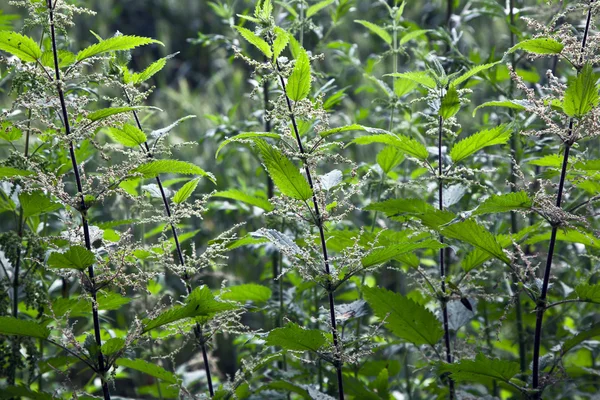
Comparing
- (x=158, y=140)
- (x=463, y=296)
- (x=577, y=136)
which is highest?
(x=158, y=140)

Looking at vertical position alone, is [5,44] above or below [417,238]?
above

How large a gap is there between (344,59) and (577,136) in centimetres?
131

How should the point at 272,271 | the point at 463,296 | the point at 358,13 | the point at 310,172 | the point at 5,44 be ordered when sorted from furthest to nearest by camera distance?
the point at 358,13
the point at 272,271
the point at 463,296
the point at 310,172
the point at 5,44

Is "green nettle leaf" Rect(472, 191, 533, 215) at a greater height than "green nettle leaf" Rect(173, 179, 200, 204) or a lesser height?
lesser

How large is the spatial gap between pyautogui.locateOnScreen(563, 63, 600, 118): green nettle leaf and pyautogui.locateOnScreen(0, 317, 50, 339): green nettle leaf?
1235 mm

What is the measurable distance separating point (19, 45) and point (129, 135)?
1.00ft

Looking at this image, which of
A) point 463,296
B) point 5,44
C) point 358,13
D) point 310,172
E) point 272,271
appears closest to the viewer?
point 5,44

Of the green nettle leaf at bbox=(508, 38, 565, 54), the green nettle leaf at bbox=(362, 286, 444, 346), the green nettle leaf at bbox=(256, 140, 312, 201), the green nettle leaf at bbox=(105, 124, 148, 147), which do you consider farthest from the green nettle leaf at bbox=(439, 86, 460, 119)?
the green nettle leaf at bbox=(105, 124, 148, 147)

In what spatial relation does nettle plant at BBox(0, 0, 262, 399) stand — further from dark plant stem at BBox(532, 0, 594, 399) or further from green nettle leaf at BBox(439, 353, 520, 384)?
dark plant stem at BBox(532, 0, 594, 399)

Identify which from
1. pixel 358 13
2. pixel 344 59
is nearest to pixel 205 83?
pixel 358 13

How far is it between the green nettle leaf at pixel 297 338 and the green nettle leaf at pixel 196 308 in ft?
0.39

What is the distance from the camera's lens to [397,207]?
63.2 inches

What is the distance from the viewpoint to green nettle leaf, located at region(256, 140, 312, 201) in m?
1.49

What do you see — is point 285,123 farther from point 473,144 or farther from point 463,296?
point 463,296
